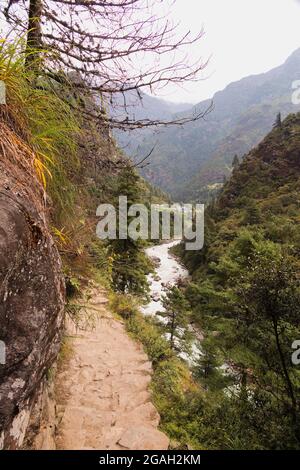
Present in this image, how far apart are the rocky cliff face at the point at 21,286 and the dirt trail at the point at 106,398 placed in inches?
63.5

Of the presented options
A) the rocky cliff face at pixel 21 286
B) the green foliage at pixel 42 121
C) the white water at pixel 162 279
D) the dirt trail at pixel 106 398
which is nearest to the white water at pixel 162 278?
the white water at pixel 162 279

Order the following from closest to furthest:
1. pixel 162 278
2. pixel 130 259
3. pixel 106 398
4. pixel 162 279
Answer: pixel 106 398
pixel 130 259
pixel 162 279
pixel 162 278

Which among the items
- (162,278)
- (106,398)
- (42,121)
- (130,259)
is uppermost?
(42,121)

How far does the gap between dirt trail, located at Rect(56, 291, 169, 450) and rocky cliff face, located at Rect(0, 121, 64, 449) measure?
1.61m

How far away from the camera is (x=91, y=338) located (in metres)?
6.18

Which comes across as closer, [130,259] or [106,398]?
[106,398]

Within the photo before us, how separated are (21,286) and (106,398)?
3.24 metres

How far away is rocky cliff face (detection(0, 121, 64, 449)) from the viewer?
5.69 ft

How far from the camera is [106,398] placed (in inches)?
174

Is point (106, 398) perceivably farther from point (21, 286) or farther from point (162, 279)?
point (162, 279)

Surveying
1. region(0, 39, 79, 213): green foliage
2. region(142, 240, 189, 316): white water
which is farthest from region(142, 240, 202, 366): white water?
region(0, 39, 79, 213): green foliage

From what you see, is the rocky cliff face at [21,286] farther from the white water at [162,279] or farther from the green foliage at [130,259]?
the white water at [162,279]

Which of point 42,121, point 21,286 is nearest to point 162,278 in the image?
point 42,121
